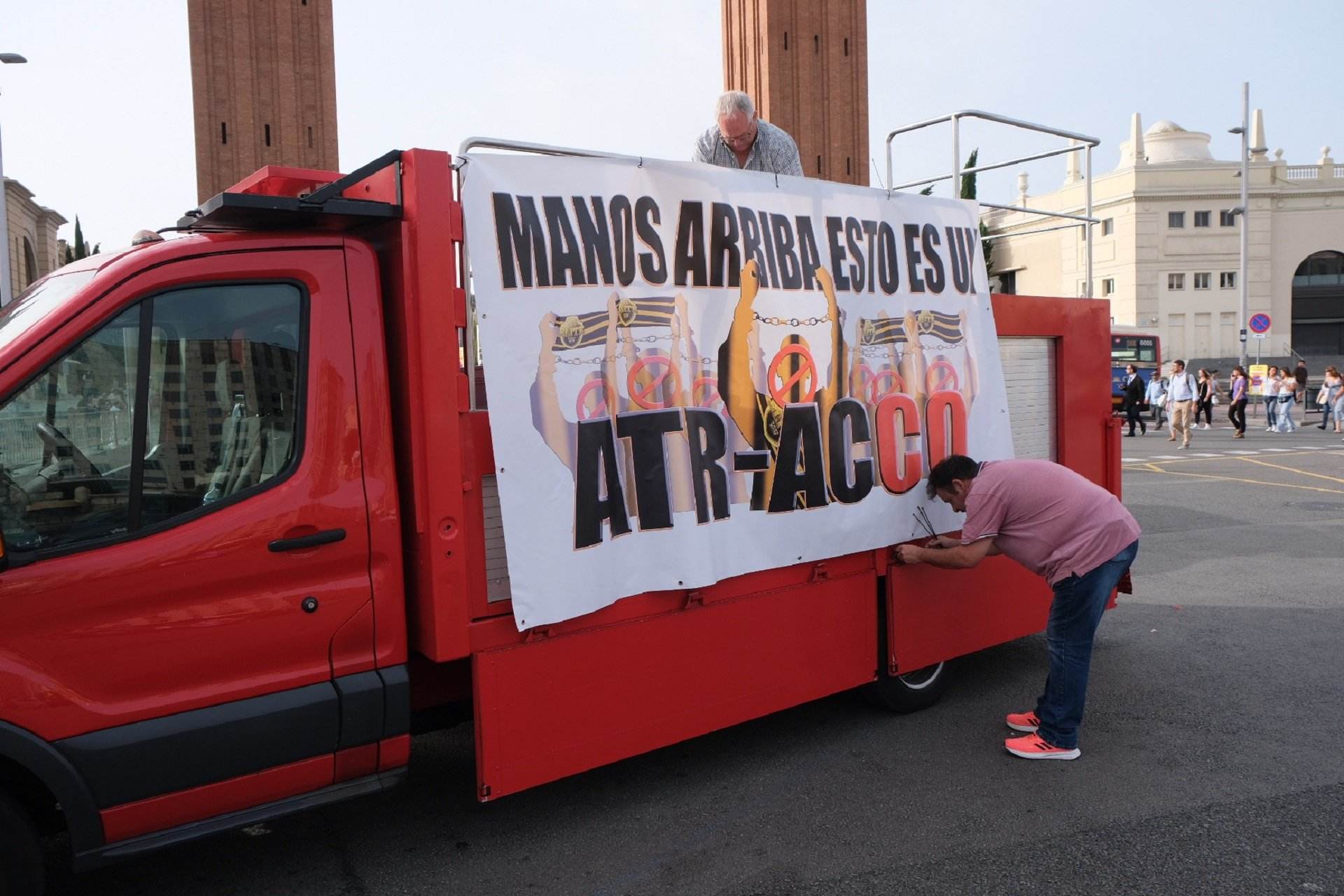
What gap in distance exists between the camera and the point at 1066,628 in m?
4.69

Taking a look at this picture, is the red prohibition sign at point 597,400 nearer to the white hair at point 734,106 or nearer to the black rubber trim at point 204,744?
the black rubber trim at point 204,744

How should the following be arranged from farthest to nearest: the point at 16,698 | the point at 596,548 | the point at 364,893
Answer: the point at 596,548 < the point at 364,893 < the point at 16,698

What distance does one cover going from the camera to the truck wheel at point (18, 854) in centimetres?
304

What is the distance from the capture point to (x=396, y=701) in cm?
359

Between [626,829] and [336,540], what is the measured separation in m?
1.66

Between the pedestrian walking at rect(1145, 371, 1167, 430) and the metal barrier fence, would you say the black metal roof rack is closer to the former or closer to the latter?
the metal barrier fence

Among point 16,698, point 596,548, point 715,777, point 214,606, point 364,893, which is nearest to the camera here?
point 16,698

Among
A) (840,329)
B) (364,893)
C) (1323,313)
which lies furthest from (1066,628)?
(1323,313)

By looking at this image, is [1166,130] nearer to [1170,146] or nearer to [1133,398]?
[1170,146]

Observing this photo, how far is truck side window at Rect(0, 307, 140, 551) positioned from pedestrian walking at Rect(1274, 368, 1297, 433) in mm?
25324

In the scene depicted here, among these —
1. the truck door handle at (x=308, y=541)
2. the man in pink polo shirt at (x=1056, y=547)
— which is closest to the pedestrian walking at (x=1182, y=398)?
the man in pink polo shirt at (x=1056, y=547)

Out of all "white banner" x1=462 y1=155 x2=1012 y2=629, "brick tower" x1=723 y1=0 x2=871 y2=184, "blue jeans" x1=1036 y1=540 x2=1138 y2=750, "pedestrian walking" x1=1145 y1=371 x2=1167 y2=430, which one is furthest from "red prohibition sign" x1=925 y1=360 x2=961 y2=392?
"brick tower" x1=723 y1=0 x2=871 y2=184

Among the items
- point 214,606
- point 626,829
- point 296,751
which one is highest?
point 214,606

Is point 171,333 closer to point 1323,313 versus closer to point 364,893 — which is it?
point 364,893
